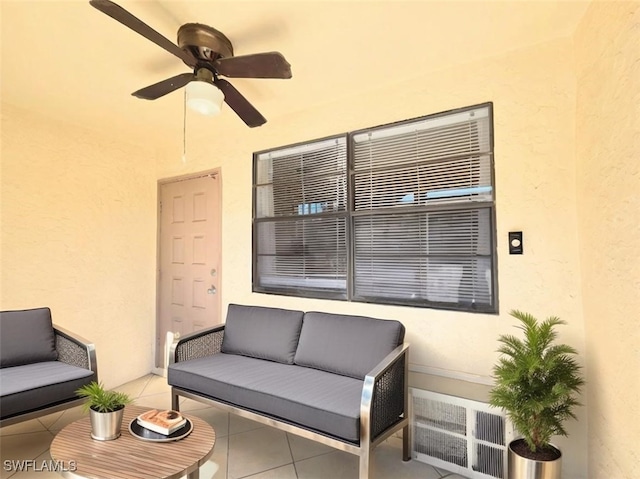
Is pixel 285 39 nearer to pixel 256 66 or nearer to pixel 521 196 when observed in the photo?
pixel 256 66

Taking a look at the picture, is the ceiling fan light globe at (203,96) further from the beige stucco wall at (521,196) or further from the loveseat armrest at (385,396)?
the loveseat armrest at (385,396)

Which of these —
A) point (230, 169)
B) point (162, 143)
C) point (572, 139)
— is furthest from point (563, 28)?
point (162, 143)

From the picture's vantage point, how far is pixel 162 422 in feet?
5.84

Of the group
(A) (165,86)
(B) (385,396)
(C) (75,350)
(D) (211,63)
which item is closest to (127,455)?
(B) (385,396)

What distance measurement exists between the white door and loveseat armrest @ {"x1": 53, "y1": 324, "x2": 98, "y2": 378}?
1.15 metres

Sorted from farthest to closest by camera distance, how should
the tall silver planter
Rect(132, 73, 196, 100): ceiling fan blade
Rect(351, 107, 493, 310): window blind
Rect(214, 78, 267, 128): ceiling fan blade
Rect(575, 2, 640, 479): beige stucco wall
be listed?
Rect(351, 107, 493, 310): window blind < Rect(214, 78, 267, 128): ceiling fan blade < Rect(132, 73, 196, 100): ceiling fan blade < the tall silver planter < Rect(575, 2, 640, 479): beige stucco wall

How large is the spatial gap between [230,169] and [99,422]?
2.45 m

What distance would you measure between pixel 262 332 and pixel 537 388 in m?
1.90

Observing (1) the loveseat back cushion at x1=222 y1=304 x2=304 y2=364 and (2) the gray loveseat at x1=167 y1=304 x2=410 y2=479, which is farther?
(1) the loveseat back cushion at x1=222 y1=304 x2=304 y2=364

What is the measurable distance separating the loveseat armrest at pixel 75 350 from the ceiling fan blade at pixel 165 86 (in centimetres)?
184

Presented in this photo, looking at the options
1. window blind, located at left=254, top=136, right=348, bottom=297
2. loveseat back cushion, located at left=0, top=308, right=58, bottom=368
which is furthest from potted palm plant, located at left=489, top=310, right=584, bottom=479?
loveseat back cushion, located at left=0, top=308, right=58, bottom=368

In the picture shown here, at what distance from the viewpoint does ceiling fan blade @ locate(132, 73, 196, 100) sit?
200cm

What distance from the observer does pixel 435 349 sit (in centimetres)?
241

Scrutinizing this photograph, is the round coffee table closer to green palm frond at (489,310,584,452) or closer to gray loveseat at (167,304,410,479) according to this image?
gray loveseat at (167,304,410,479)
